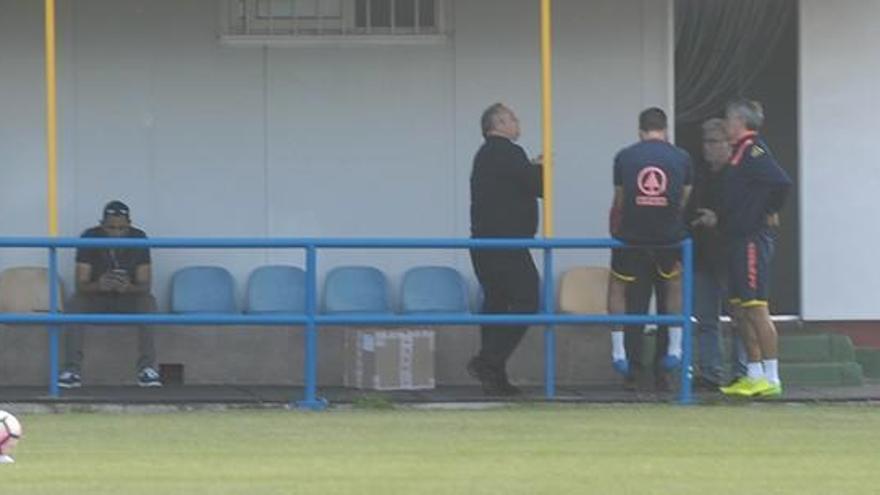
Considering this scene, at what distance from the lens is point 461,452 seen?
35.2ft

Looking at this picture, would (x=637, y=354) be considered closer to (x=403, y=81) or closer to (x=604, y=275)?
(x=604, y=275)

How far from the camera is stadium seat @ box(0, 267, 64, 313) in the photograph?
14.4 m

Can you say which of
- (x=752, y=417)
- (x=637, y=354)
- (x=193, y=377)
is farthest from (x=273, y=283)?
(x=752, y=417)

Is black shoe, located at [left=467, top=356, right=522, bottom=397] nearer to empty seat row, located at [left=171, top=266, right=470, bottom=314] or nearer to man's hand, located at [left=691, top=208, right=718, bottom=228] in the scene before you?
empty seat row, located at [left=171, top=266, right=470, bottom=314]

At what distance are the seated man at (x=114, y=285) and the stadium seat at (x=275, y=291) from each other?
775 millimetres

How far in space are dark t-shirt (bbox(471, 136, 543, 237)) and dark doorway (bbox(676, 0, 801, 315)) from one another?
2.27 metres

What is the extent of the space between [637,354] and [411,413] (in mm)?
1816

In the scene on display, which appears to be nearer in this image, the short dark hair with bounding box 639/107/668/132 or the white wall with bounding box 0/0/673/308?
the short dark hair with bounding box 639/107/668/132

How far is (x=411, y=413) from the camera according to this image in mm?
12664

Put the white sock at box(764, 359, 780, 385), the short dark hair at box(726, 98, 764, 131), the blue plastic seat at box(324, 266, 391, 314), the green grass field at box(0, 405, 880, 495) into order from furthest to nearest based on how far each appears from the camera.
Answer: the blue plastic seat at box(324, 266, 391, 314) → the white sock at box(764, 359, 780, 385) → the short dark hair at box(726, 98, 764, 131) → the green grass field at box(0, 405, 880, 495)

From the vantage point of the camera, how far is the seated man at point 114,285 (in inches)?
548

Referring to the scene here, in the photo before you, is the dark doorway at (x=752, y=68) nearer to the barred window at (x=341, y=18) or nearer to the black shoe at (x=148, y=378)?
the barred window at (x=341, y=18)

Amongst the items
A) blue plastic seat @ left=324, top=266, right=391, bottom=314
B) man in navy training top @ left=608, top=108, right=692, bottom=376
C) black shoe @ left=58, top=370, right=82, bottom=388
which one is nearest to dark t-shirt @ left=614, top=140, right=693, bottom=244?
man in navy training top @ left=608, top=108, right=692, bottom=376

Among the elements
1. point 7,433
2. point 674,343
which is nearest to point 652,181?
→ point 674,343
